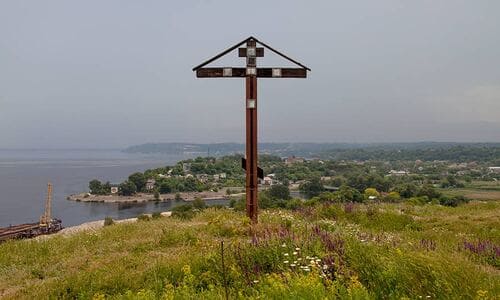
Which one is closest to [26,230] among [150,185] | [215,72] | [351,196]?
[351,196]

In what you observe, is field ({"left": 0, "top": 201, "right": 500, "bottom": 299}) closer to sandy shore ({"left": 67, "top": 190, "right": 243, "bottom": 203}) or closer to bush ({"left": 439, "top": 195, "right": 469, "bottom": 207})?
bush ({"left": 439, "top": 195, "right": 469, "bottom": 207})

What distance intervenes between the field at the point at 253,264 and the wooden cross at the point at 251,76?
80cm

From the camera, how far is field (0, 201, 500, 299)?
163 inches

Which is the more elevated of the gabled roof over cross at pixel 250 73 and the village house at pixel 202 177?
the gabled roof over cross at pixel 250 73

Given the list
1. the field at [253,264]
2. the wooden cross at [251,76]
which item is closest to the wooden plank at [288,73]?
the wooden cross at [251,76]

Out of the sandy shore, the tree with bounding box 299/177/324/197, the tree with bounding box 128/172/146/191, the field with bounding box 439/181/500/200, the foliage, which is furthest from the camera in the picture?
the tree with bounding box 128/172/146/191

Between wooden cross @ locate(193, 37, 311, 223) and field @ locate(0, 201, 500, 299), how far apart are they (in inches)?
31.6

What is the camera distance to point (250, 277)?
5266mm

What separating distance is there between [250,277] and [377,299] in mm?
1694

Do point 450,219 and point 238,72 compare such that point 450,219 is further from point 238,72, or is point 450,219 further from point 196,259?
point 196,259

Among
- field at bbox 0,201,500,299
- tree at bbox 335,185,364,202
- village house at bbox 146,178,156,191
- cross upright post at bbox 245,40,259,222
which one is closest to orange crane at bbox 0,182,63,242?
field at bbox 0,201,500,299

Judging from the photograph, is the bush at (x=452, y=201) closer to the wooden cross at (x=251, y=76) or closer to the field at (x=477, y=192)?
the wooden cross at (x=251, y=76)

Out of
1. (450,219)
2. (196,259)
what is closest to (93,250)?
(196,259)

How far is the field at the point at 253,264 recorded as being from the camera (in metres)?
4.13
